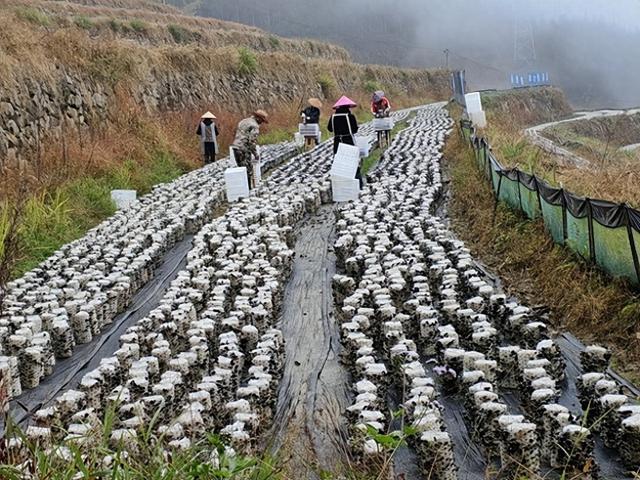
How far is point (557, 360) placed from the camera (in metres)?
A: 4.00

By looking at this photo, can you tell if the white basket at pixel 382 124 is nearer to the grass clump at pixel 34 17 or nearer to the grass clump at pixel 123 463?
the grass clump at pixel 34 17

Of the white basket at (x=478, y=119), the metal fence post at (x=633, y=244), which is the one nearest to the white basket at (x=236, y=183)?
the metal fence post at (x=633, y=244)

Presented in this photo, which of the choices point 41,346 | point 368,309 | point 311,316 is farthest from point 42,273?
point 368,309

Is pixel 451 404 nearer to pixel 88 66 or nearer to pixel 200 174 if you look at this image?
pixel 200 174

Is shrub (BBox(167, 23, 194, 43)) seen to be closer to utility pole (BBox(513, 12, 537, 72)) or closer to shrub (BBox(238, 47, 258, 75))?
shrub (BBox(238, 47, 258, 75))

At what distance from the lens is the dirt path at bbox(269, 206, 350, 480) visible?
A: 3340mm

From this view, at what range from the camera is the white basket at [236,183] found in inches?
363

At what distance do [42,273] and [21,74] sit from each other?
5.42 meters

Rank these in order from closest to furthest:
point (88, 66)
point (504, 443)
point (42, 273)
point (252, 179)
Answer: point (504, 443)
point (42, 273)
point (252, 179)
point (88, 66)

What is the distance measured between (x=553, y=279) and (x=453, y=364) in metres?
1.79

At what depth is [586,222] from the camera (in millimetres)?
5168

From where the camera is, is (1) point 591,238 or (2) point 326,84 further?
(2) point 326,84

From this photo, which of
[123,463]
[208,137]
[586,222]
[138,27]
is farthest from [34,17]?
[123,463]

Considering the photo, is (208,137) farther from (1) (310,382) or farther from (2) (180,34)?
(2) (180,34)
